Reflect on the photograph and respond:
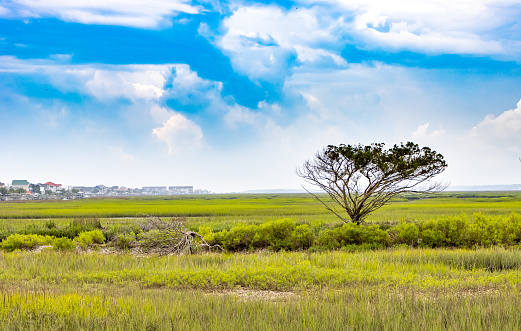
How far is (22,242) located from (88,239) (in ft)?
10.2

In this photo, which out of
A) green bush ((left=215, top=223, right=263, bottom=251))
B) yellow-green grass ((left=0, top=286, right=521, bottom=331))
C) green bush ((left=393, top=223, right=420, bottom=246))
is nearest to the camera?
yellow-green grass ((left=0, top=286, right=521, bottom=331))

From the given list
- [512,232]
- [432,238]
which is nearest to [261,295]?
[432,238]

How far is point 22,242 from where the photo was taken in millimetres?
20344

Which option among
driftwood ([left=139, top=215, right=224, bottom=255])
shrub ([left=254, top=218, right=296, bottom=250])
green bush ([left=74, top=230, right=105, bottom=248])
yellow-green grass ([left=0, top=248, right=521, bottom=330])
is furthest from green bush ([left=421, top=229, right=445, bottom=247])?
green bush ([left=74, top=230, right=105, bottom=248])

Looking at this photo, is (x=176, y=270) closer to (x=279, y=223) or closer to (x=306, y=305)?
(x=306, y=305)

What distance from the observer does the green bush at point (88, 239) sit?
65.8 ft

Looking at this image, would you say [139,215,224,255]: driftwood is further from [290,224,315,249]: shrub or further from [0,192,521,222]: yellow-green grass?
[0,192,521,222]: yellow-green grass

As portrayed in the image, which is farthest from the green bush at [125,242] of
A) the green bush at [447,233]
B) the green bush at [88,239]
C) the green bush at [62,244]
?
the green bush at [447,233]

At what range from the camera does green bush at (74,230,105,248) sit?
20058 millimetres

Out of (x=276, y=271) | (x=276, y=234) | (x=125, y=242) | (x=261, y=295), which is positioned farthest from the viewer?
(x=125, y=242)

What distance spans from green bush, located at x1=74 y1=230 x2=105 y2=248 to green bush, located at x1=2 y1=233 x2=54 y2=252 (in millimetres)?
1253

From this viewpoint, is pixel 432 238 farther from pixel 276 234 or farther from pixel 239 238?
pixel 239 238

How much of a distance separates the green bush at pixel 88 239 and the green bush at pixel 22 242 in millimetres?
1253

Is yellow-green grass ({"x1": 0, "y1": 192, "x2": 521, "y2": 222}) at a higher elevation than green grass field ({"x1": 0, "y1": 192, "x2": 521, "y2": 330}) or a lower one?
lower
